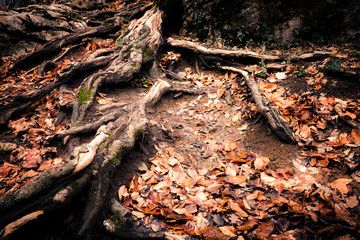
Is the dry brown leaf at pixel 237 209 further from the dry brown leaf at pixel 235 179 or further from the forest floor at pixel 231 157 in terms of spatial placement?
the dry brown leaf at pixel 235 179

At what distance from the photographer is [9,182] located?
219cm

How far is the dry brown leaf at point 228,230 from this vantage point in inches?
61.4

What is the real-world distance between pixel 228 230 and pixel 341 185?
1319mm

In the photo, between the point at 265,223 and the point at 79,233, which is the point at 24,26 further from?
the point at 265,223

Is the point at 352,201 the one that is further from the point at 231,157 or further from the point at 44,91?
the point at 44,91

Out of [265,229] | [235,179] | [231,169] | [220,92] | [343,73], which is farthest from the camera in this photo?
[220,92]

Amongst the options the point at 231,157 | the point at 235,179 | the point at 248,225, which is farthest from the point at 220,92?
the point at 248,225

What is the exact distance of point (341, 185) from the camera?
1793 mm

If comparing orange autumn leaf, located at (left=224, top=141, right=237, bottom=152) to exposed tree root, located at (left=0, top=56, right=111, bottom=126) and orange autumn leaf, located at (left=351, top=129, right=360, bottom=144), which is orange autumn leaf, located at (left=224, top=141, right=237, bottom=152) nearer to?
orange autumn leaf, located at (left=351, top=129, right=360, bottom=144)

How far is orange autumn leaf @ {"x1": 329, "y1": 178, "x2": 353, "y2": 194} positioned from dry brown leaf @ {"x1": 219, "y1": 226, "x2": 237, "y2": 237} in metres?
1.20

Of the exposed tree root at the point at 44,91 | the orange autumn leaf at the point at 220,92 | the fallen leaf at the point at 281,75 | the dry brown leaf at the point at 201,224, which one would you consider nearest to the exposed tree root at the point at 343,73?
the fallen leaf at the point at 281,75

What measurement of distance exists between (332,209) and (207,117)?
231 centimetres

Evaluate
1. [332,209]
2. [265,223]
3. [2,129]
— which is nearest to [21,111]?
[2,129]

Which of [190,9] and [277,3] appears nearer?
[277,3]
